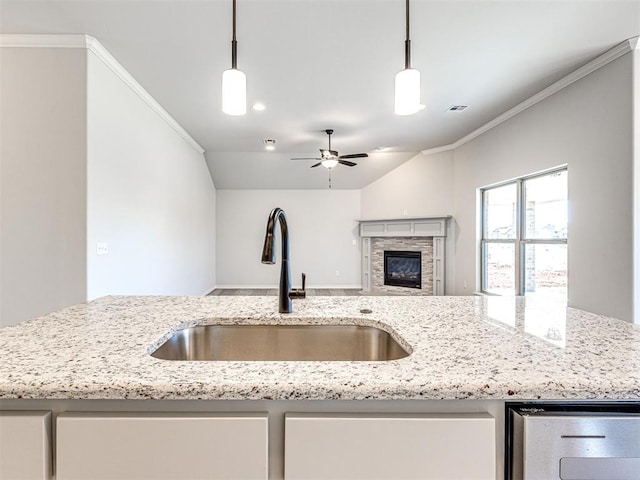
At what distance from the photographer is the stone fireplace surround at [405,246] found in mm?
6176

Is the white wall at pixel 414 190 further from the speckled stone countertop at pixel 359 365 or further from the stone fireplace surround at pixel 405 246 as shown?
the speckled stone countertop at pixel 359 365

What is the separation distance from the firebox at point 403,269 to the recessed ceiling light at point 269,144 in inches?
128

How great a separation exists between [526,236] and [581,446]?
4.33 meters

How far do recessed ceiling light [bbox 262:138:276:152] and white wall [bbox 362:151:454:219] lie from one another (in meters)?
2.58

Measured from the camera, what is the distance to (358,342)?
46.8 inches

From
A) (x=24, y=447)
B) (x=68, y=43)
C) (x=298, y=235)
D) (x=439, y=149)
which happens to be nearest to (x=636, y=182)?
(x=439, y=149)

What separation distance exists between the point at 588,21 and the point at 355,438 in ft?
11.1

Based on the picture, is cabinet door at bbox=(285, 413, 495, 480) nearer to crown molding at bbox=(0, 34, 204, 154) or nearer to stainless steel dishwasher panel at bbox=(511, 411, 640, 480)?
stainless steel dishwasher panel at bbox=(511, 411, 640, 480)

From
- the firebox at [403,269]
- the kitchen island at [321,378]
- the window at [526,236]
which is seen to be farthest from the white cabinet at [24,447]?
the firebox at [403,269]

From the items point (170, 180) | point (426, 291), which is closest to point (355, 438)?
point (170, 180)

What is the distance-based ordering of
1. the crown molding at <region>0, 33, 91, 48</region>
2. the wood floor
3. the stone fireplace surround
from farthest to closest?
the wood floor < the stone fireplace surround < the crown molding at <region>0, 33, 91, 48</region>

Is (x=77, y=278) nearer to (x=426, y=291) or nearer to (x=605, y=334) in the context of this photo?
(x=605, y=334)

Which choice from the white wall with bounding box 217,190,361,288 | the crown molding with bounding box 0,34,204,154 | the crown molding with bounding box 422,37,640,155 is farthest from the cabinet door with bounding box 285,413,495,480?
the white wall with bounding box 217,190,361,288

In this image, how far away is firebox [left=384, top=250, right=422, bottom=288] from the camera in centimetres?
668
